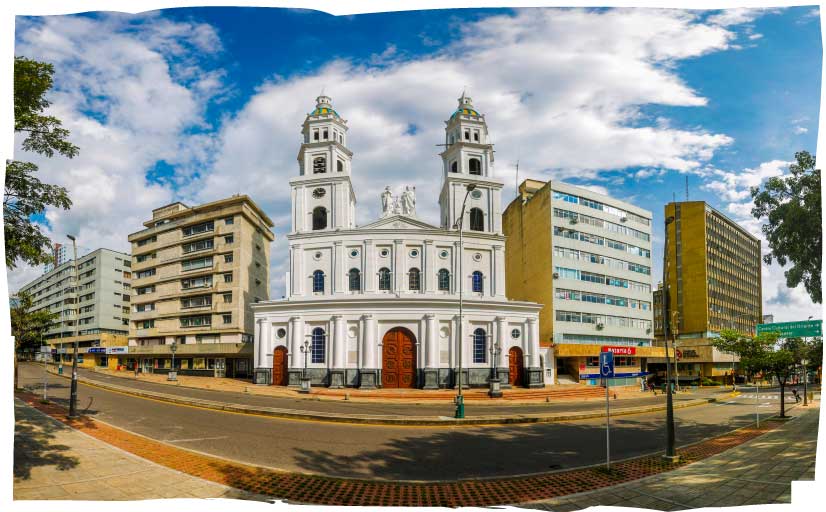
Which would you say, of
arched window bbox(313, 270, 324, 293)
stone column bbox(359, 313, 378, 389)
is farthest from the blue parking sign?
arched window bbox(313, 270, 324, 293)

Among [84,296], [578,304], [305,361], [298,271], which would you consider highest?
[298,271]

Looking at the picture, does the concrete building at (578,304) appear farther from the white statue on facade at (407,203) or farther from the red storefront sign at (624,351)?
the white statue on facade at (407,203)

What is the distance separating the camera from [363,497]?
677 centimetres

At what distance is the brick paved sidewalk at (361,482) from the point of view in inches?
265

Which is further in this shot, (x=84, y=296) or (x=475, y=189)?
(x=475, y=189)

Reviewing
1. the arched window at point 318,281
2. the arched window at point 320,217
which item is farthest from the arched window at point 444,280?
the arched window at point 320,217

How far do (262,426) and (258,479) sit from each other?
656cm

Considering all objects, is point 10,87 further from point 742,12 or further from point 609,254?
point 609,254

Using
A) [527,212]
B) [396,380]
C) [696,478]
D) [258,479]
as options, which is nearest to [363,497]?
[258,479]

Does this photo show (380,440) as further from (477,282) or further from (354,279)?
(477,282)

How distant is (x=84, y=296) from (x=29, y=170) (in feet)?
23.3

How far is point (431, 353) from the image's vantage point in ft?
101

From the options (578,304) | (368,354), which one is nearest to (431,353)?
(368,354)

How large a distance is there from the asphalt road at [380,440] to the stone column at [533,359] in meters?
16.6
